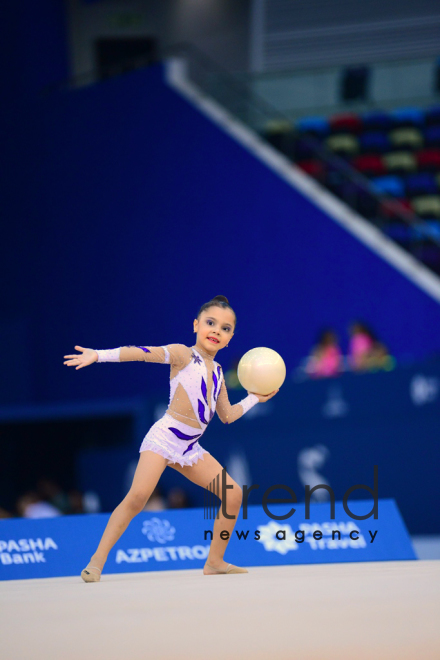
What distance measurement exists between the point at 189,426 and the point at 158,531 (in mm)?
1490

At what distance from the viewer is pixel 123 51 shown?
17.6 meters

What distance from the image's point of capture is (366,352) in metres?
8.98

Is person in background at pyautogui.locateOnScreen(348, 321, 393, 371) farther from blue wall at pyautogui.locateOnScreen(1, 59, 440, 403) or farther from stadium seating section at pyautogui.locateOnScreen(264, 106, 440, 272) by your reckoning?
stadium seating section at pyautogui.locateOnScreen(264, 106, 440, 272)

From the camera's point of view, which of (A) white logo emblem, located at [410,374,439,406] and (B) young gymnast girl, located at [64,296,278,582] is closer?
(B) young gymnast girl, located at [64,296,278,582]

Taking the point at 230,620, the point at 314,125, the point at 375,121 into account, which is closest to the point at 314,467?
the point at 230,620

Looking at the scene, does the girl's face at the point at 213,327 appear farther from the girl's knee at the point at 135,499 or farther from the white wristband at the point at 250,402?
the girl's knee at the point at 135,499

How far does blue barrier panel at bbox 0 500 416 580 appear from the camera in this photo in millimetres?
5344

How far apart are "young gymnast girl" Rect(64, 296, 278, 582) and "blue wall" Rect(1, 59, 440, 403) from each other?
7.17 m

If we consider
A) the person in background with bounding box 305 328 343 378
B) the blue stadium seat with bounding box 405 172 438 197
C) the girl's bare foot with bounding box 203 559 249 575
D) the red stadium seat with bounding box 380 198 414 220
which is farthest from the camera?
the blue stadium seat with bounding box 405 172 438 197

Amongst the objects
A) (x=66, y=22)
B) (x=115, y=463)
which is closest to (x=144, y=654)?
(x=115, y=463)

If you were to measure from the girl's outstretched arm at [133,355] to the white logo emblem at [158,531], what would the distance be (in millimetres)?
1650

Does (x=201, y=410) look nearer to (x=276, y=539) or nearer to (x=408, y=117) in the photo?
(x=276, y=539)

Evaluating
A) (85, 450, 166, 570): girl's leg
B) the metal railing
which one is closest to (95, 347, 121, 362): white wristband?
(85, 450, 166, 570): girl's leg

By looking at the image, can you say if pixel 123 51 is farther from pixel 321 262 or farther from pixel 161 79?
pixel 321 262
